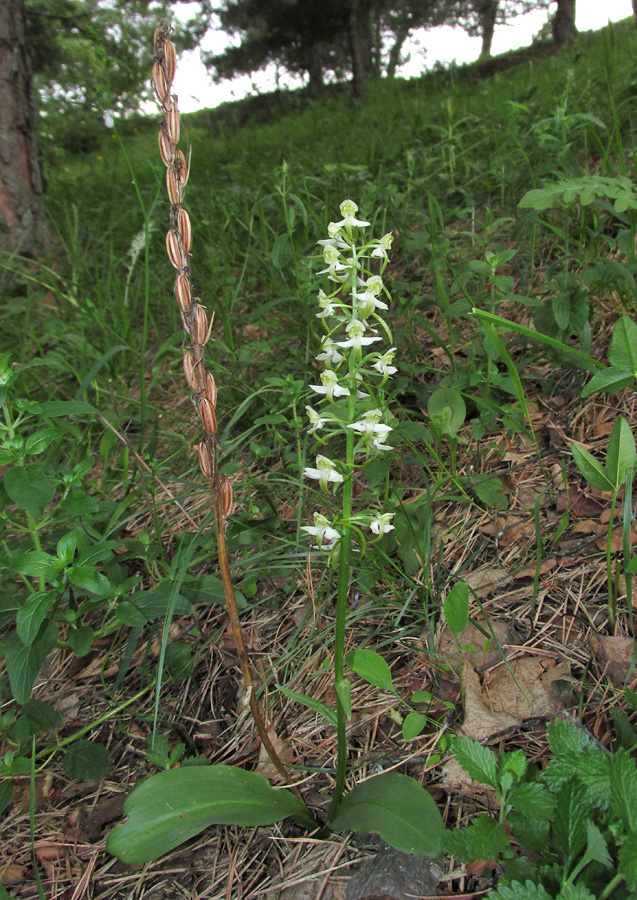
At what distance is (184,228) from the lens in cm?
96

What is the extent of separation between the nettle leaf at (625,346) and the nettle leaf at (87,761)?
1.57m

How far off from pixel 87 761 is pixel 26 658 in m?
0.32

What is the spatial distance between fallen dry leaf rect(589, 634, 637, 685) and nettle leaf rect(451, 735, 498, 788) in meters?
0.45

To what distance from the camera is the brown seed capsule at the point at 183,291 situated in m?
0.96

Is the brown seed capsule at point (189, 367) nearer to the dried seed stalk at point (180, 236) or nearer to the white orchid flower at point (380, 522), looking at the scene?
the dried seed stalk at point (180, 236)

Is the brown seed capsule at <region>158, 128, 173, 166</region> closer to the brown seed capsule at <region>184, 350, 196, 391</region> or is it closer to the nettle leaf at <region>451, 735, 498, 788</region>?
the brown seed capsule at <region>184, 350, 196, 391</region>

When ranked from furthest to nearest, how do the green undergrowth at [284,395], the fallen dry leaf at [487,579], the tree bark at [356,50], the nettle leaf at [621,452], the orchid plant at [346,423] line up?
the tree bark at [356,50] < the fallen dry leaf at [487,579] < the green undergrowth at [284,395] < the nettle leaf at [621,452] < the orchid plant at [346,423]

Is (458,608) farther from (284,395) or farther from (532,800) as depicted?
(284,395)

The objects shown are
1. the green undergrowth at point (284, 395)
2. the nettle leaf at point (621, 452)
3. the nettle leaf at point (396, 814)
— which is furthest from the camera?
the green undergrowth at point (284, 395)

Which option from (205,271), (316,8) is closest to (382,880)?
(205,271)

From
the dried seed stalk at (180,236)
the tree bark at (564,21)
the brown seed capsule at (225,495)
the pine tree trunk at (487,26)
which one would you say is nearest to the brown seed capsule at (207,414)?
the dried seed stalk at (180,236)

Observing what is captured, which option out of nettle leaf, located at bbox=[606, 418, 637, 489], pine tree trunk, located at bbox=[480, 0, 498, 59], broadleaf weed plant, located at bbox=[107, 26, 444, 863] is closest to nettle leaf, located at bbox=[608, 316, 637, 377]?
nettle leaf, located at bbox=[606, 418, 637, 489]

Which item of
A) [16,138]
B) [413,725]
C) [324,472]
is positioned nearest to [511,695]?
[413,725]

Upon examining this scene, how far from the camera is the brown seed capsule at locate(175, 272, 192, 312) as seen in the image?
3.16 feet
